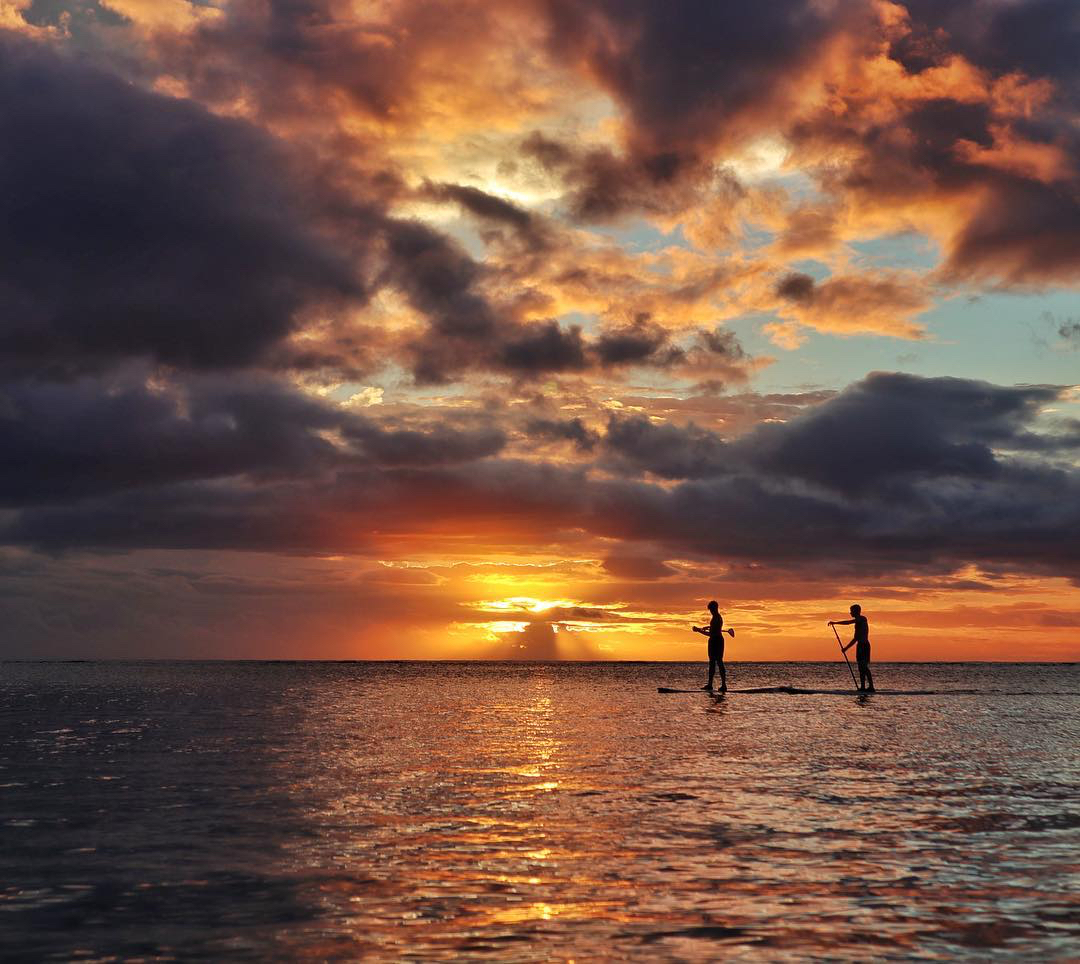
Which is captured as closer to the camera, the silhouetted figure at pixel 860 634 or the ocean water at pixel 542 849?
the ocean water at pixel 542 849

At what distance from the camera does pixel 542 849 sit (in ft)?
44.0

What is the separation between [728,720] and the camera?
35.4 metres

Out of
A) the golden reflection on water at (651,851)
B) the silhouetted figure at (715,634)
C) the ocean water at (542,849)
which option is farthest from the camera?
the silhouetted figure at (715,634)

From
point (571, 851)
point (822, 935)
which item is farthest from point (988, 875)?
point (571, 851)

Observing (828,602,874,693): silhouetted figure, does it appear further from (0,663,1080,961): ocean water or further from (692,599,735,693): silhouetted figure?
(0,663,1080,961): ocean water

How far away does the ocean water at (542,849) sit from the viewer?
938 cm

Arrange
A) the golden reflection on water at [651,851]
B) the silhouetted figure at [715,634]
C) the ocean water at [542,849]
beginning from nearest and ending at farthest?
the ocean water at [542,849], the golden reflection on water at [651,851], the silhouetted figure at [715,634]

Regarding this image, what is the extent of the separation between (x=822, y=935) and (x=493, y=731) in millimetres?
24323

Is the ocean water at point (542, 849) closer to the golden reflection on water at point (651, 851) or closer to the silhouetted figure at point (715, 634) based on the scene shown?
the golden reflection on water at point (651, 851)

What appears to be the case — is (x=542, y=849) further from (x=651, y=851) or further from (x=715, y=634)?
(x=715, y=634)

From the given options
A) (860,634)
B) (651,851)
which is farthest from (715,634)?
(651,851)

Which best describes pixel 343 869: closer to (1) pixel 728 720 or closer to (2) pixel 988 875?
(2) pixel 988 875

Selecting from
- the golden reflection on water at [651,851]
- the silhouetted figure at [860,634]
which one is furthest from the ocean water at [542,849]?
the silhouetted figure at [860,634]

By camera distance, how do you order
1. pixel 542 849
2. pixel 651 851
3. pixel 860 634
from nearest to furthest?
pixel 651 851 < pixel 542 849 < pixel 860 634
